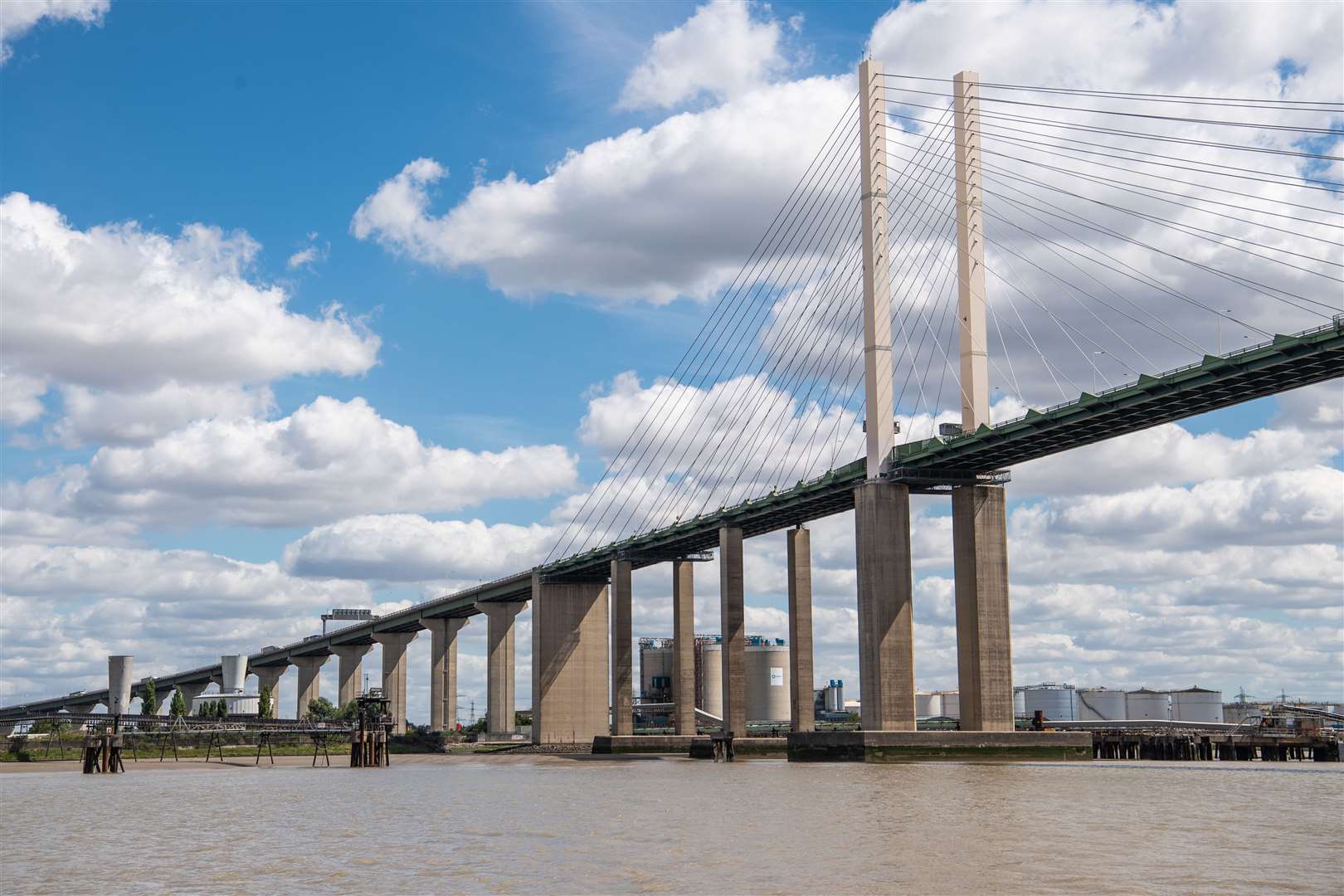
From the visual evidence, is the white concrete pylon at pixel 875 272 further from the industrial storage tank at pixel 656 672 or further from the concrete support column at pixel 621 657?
the industrial storage tank at pixel 656 672

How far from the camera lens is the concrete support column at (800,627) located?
9838 centimetres

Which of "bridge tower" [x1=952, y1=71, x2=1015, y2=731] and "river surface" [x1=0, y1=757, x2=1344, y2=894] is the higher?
A: "bridge tower" [x1=952, y1=71, x2=1015, y2=731]

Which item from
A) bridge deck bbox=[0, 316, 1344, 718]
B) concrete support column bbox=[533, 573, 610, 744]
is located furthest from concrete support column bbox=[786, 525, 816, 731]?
concrete support column bbox=[533, 573, 610, 744]

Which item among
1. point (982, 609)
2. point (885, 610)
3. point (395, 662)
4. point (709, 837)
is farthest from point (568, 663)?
point (709, 837)

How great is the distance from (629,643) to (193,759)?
3742 centimetres

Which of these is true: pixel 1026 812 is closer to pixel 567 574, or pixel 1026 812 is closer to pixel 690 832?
pixel 690 832

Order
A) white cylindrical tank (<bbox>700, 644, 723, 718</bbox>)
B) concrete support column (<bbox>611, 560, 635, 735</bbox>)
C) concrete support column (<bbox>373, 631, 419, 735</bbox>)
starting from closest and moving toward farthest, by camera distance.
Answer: concrete support column (<bbox>611, 560, 635, 735</bbox>) < concrete support column (<bbox>373, 631, 419, 735</bbox>) < white cylindrical tank (<bbox>700, 644, 723, 718</bbox>)

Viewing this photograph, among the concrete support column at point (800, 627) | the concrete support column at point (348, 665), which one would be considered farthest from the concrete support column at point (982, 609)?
the concrete support column at point (348, 665)

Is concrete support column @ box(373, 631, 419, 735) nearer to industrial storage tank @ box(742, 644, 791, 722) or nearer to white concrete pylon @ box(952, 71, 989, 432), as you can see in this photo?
industrial storage tank @ box(742, 644, 791, 722)

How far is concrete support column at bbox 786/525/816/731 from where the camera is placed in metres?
98.4

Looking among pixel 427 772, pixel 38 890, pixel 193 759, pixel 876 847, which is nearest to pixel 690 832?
pixel 876 847

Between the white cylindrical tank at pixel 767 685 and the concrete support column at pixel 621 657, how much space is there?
66.4m

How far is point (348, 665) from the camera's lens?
18438 cm

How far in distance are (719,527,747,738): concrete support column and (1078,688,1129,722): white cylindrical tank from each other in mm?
88729
